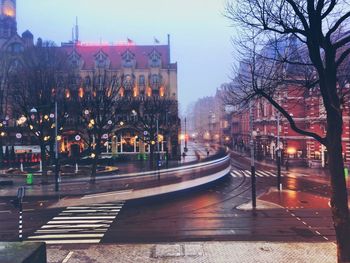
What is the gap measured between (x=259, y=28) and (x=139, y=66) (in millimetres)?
67154

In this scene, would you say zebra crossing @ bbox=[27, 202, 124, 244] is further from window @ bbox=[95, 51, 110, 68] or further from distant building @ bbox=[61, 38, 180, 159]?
window @ bbox=[95, 51, 110, 68]

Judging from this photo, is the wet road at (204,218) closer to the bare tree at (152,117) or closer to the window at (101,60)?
the bare tree at (152,117)

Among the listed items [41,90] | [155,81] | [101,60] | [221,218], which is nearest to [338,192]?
[221,218]

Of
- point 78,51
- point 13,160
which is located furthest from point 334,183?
point 78,51

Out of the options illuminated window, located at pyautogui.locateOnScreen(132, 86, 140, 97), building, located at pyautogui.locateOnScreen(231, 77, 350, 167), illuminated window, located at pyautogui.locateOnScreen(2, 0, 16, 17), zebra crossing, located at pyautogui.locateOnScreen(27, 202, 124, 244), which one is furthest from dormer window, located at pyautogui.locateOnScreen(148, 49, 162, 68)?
zebra crossing, located at pyautogui.locateOnScreen(27, 202, 124, 244)

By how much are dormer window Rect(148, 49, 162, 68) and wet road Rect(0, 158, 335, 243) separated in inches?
1911

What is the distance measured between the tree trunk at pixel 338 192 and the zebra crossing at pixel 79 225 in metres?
11.3

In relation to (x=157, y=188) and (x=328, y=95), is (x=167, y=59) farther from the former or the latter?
(x=328, y=95)

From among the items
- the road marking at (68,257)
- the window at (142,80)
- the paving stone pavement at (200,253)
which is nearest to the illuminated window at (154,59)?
the window at (142,80)

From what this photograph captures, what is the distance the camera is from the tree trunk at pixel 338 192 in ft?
42.0

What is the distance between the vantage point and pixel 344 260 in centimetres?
1277

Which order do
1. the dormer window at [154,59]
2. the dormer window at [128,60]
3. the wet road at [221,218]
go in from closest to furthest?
the wet road at [221,218] < the dormer window at [128,60] < the dormer window at [154,59]

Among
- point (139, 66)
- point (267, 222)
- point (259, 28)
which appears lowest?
point (267, 222)

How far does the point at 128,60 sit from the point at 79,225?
199 feet
